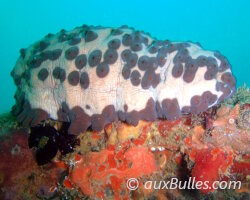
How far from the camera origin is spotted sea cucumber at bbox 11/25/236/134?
2.87 metres

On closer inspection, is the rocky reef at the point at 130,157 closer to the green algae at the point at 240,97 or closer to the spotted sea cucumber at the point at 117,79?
the green algae at the point at 240,97

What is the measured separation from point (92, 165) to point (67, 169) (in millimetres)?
607

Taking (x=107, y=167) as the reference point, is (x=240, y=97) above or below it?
above

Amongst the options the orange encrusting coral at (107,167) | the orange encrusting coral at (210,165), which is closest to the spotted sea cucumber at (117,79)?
the orange encrusting coral at (107,167)

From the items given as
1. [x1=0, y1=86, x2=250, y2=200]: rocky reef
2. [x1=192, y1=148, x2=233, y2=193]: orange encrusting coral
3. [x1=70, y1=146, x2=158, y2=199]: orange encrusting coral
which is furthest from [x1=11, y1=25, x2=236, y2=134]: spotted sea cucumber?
[x1=192, y1=148, x2=233, y2=193]: orange encrusting coral

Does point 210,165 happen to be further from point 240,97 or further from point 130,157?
point 240,97

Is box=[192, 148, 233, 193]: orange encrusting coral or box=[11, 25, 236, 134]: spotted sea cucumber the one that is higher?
box=[11, 25, 236, 134]: spotted sea cucumber

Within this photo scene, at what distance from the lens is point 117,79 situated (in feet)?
10.3

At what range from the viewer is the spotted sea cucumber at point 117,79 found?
287 cm

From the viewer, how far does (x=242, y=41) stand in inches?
4744

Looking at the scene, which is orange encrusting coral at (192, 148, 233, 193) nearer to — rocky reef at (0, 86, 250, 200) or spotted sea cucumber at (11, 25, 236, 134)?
rocky reef at (0, 86, 250, 200)

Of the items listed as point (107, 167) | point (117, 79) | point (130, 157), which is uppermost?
point (117, 79)

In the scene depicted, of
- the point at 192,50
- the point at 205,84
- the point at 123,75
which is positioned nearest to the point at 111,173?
the point at 123,75

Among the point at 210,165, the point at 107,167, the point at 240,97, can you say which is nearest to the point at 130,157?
the point at 107,167
